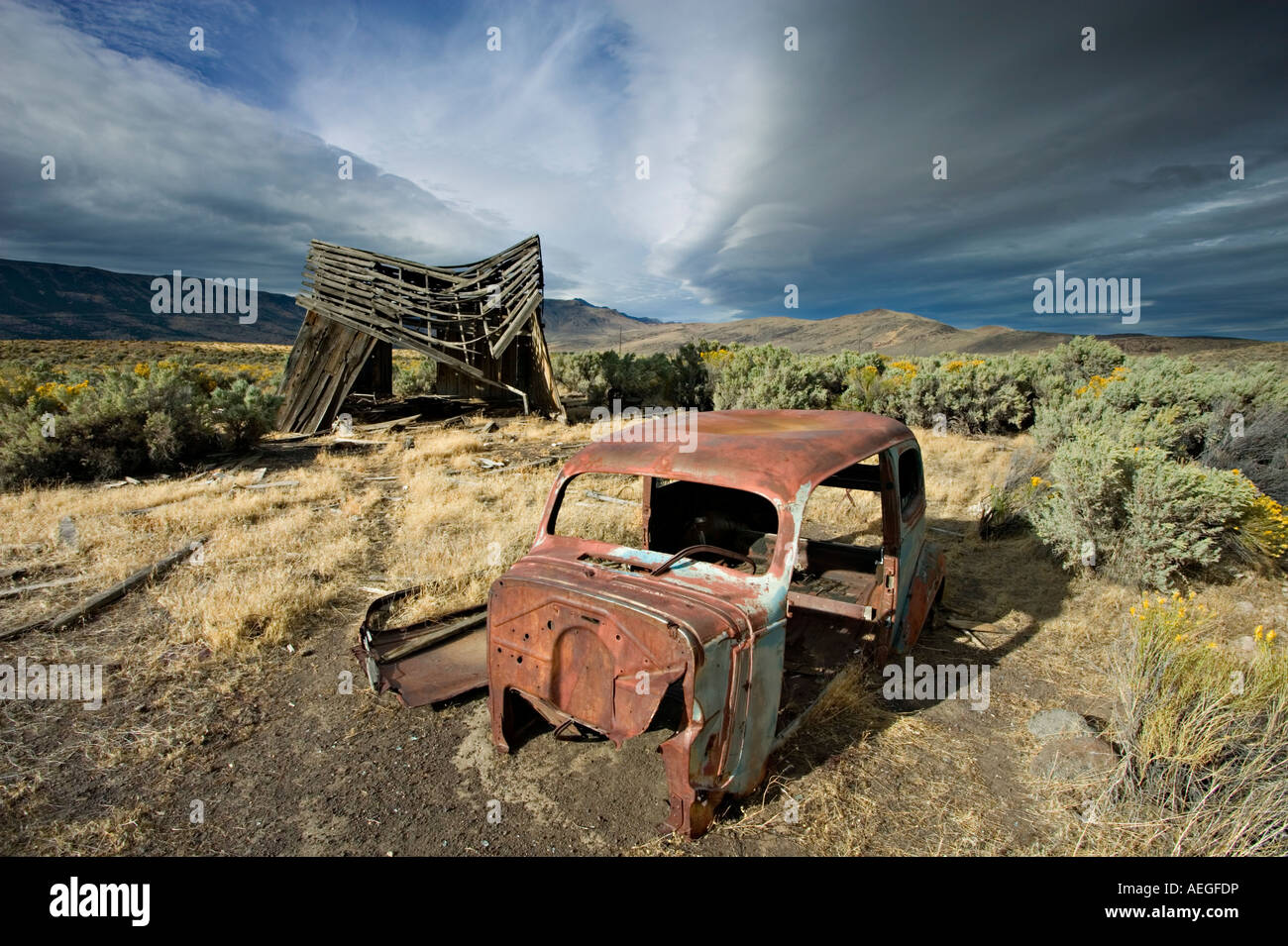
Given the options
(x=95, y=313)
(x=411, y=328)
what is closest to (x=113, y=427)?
(x=411, y=328)

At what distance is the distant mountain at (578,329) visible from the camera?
61031 mm

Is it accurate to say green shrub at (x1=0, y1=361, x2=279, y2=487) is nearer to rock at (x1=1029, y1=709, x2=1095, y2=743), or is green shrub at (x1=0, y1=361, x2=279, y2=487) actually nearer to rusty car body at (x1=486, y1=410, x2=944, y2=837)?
rusty car body at (x1=486, y1=410, x2=944, y2=837)

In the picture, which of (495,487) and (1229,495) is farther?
(495,487)

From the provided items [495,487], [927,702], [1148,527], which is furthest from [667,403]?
[927,702]

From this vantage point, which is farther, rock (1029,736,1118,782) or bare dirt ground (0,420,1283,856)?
rock (1029,736,1118,782)

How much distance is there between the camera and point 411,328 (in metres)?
14.3

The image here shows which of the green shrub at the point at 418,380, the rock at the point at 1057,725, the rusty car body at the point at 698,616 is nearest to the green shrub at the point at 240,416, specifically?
the green shrub at the point at 418,380

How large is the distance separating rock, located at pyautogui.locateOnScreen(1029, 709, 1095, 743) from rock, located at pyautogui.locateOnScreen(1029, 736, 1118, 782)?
3.1 inches

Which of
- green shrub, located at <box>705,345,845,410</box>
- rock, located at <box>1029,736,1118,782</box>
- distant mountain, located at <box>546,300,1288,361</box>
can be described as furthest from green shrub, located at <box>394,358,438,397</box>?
distant mountain, located at <box>546,300,1288,361</box>

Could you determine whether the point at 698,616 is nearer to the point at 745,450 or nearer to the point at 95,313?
the point at 745,450

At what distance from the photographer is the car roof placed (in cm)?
300

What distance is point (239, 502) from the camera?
7555 mm
